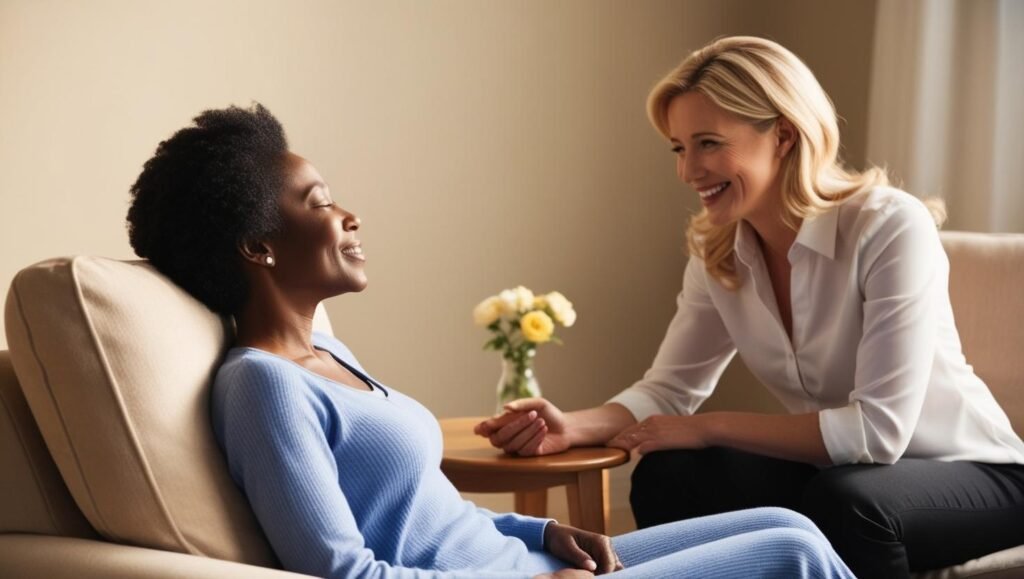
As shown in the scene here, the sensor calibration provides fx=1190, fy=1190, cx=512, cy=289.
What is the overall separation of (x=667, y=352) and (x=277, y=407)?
1254mm

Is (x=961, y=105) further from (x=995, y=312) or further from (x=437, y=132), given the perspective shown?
(x=437, y=132)

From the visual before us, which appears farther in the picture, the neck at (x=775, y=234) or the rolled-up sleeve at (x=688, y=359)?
the rolled-up sleeve at (x=688, y=359)

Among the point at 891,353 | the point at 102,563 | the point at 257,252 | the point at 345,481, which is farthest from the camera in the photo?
the point at 891,353

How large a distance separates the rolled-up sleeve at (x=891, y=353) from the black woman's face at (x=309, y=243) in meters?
0.89

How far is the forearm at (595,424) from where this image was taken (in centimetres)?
227

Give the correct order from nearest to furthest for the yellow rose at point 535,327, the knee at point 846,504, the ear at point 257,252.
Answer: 1. the ear at point 257,252
2. the knee at point 846,504
3. the yellow rose at point 535,327

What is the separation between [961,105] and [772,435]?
1.48 metres

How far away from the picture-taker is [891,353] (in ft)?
6.39

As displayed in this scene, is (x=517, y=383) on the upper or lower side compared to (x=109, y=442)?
lower

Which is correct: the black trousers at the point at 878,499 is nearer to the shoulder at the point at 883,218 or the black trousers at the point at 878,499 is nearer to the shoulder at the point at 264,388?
the shoulder at the point at 883,218

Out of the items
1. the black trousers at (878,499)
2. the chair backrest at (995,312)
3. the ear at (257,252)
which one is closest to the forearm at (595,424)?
the black trousers at (878,499)

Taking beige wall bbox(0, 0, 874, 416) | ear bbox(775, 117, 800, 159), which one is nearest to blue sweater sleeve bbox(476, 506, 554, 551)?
ear bbox(775, 117, 800, 159)

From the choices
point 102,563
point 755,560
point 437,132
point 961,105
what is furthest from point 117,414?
point 961,105

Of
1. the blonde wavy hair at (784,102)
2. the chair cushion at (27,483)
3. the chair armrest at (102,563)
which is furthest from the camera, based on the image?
the blonde wavy hair at (784,102)
